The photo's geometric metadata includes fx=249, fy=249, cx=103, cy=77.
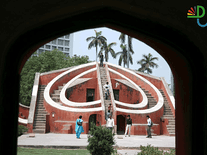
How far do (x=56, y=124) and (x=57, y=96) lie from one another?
377 centimetres

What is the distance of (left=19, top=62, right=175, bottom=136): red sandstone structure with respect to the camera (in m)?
Result: 14.2

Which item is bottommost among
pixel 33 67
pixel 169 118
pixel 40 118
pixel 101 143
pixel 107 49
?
pixel 101 143

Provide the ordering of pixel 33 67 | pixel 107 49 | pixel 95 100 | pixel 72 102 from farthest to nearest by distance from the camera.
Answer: pixel 107 49 < pixel 33 67 < pixel 95 100 < pixel 72 102

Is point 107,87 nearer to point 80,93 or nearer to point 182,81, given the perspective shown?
point 80,93

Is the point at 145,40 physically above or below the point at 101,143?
above

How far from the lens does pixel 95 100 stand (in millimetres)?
19641

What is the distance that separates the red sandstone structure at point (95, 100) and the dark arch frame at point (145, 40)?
33.0ft

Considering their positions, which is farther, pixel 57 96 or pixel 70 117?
pixel 57 96

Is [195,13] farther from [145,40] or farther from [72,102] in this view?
[72,102]

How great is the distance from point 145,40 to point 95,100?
15824mm

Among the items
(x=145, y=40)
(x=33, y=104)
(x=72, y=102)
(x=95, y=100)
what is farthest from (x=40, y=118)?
(x=145, y=40)

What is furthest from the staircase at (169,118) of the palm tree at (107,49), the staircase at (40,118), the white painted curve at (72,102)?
the palm tree at (107,49)

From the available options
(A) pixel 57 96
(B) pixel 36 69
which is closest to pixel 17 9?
(A) pixel 57 96

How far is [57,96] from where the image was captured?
17672 millimetres
